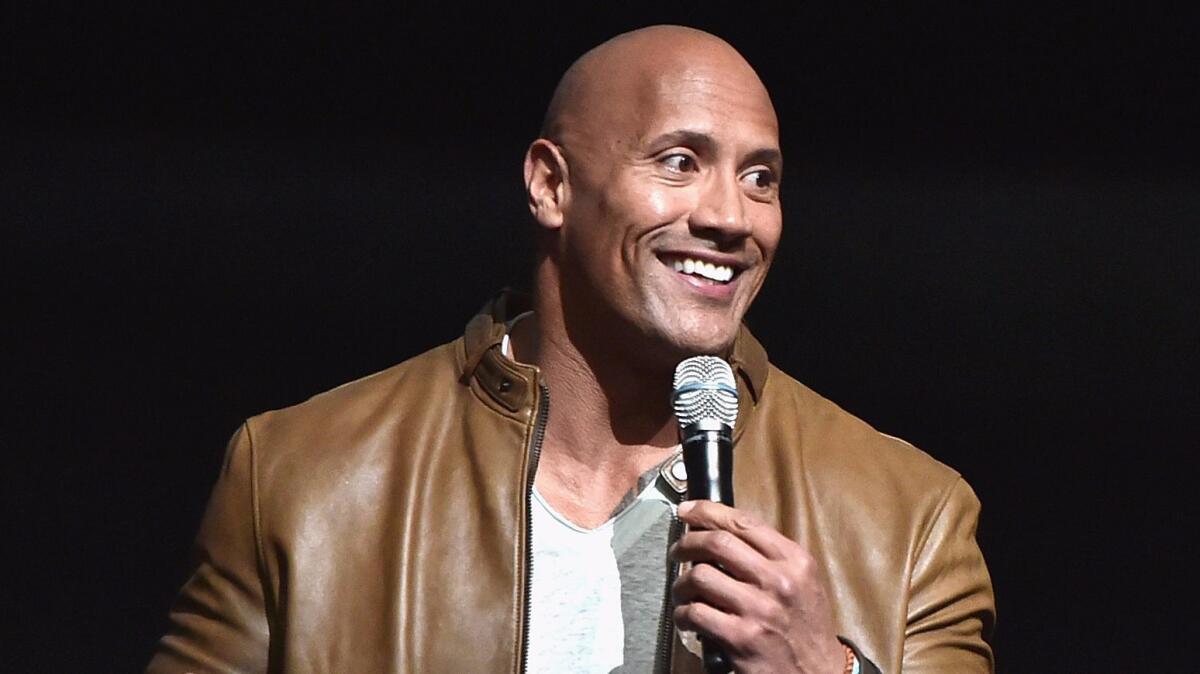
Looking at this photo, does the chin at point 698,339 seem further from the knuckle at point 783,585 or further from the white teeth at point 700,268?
the knuckle at point 783,585

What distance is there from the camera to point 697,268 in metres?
2.91

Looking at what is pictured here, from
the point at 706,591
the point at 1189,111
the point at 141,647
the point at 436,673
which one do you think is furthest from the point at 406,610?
the point at 1189,111

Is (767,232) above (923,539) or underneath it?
above

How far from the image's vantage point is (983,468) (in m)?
3.74

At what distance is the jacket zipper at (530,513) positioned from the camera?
287 cm

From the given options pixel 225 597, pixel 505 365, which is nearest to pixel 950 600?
pixel 505 365

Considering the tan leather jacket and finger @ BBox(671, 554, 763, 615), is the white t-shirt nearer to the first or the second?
the tan leather jacket

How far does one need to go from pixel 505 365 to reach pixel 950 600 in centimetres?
54

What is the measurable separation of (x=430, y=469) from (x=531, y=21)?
3.34 feet

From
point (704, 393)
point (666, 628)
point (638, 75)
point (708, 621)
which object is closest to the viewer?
point (708, 621)

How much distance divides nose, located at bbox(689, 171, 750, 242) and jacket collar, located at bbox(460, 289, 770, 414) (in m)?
0.17

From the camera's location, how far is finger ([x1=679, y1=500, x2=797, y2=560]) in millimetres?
2568

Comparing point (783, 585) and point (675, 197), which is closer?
point (783, 585)

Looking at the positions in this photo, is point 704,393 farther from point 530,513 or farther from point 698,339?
point 530,513
